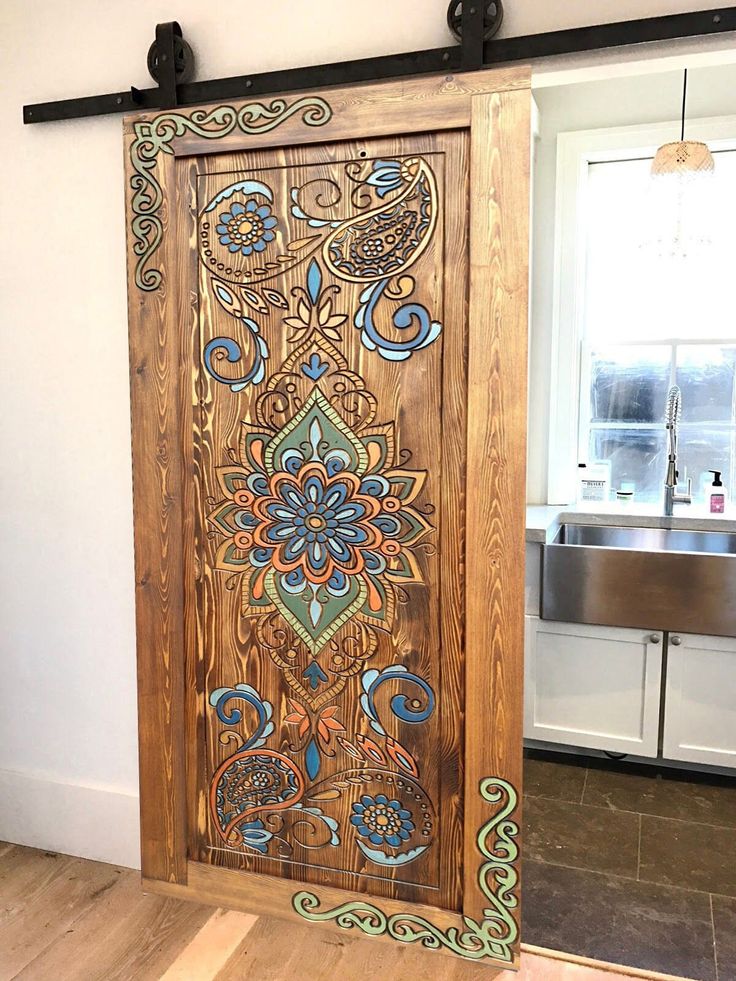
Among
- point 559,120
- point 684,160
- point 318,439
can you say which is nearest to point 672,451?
point 684,160

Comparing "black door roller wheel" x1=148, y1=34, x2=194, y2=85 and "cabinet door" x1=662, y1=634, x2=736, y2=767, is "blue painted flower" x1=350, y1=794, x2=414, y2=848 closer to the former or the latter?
"cabinet door" x1=662, y1=634, x2=736, y2=767

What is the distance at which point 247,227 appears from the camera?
2.01 meters

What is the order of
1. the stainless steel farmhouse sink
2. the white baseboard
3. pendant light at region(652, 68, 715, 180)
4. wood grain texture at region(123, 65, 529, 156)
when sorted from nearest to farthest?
wood grain texture at region(123, 65, 529, 156)
the white baseboard
the stainless steel farmhouse sink
pendant light at region(652, 68, 715, 180)

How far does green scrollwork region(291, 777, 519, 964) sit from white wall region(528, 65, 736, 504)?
1681 mm

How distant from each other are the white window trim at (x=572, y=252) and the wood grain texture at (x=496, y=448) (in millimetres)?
1558

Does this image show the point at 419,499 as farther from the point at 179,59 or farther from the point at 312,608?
the point at 179,59

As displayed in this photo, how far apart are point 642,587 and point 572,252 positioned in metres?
1.37

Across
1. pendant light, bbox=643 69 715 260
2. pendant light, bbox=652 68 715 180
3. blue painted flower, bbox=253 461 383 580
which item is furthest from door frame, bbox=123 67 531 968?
pendant light, bbox=643 69 715 260

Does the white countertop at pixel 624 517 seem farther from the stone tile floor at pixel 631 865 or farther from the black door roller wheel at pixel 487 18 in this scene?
the black door roller wheel at pixel 487 18

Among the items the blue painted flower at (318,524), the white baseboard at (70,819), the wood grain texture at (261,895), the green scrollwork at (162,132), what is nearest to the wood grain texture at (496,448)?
the wood grain texture at (261,895)

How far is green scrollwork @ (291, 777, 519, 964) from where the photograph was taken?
1.95 meters

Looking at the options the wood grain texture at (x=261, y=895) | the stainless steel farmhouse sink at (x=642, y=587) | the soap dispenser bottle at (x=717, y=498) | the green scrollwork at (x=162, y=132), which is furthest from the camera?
the soap dispenser bottle at (x=717, y=498)

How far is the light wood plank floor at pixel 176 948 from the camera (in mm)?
1941

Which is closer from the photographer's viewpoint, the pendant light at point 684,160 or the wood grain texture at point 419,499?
the wood grain texture at point 419,499
